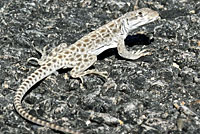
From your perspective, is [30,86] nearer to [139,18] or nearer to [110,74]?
[110,74]

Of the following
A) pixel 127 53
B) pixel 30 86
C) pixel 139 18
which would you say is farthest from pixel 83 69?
pixel 139 18

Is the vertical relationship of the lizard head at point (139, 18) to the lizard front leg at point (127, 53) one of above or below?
above

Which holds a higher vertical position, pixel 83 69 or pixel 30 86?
pixel 83 69

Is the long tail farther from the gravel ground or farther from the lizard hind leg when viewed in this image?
the lizard hind leg

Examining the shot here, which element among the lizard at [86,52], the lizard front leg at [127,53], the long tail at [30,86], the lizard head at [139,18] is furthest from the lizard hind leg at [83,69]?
the lizard head at [139,18]

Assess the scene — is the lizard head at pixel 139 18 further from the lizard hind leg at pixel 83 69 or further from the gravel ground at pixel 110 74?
the lizard hind leg at pixel 83 69

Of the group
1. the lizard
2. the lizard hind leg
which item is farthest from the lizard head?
the lizard hind leg

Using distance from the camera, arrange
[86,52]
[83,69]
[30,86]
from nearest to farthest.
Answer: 1. [30,86]
2. [83,69]
3. [86,52]
